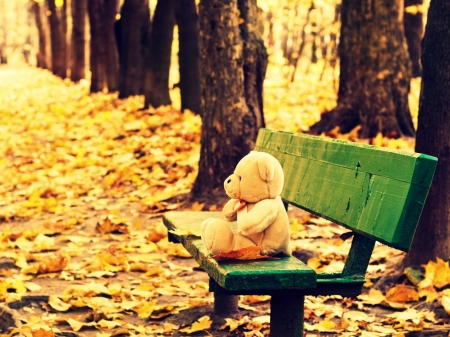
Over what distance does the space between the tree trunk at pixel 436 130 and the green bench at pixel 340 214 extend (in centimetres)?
95

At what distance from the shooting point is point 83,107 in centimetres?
1539

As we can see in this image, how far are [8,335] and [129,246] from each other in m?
2.29

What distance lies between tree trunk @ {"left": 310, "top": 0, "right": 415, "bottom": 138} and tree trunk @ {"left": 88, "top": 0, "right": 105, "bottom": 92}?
947 cm

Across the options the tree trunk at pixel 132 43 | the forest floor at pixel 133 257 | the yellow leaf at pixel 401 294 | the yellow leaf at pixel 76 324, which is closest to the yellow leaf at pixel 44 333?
the forest floor at pixel 133 257

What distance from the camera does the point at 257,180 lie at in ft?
10.2

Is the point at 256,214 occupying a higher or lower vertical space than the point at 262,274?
higher

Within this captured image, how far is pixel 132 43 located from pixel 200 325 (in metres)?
10.7

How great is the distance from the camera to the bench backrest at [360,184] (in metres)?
2.78

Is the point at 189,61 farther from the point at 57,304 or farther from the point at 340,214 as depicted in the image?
the point at 340,214

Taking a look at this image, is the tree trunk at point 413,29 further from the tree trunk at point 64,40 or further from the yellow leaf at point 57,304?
the tree trunk at point 64,40

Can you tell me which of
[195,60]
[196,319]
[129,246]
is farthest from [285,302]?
[195,60]

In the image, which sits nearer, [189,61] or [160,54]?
[189,61]

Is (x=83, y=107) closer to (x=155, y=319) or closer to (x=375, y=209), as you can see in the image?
(x=155, y=319)

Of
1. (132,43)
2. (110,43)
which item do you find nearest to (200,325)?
(132,43)
